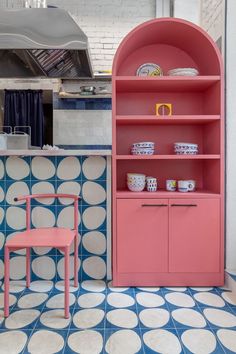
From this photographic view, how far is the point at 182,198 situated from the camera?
2336 millimetres

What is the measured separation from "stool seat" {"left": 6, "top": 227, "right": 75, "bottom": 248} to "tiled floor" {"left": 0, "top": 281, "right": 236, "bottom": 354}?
1.51 feet

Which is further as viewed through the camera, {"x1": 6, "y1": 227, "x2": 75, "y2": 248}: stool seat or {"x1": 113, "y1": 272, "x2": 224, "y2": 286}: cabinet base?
{"x1": 113, "y1": 272, "x2": 224, "y2": 286}: cabinet base

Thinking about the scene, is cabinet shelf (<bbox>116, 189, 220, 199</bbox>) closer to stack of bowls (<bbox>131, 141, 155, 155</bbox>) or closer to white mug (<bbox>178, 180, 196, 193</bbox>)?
white mug (<bbox>178, 180, 196, 193</bbox>)

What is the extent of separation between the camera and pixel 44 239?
1975mm

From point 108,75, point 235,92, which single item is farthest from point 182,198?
point 108,75

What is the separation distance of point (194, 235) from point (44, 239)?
1166mm

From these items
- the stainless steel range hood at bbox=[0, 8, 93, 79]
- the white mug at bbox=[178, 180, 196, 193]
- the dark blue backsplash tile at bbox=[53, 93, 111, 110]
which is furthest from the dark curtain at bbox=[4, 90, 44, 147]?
the white mug at bbox=[178, 180, 196, 193]

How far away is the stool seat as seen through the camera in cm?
187

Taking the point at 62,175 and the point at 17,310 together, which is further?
the point at 62,175

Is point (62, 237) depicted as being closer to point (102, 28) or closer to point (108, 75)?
point (108, 75)

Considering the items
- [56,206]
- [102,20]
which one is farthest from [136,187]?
[102,20]

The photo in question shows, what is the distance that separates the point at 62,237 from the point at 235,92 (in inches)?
69.7

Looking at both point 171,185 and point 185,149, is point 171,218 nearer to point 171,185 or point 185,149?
point 171,185

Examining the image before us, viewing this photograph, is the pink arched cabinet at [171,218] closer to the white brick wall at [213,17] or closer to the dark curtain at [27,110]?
the white brick wall at [213,17]
